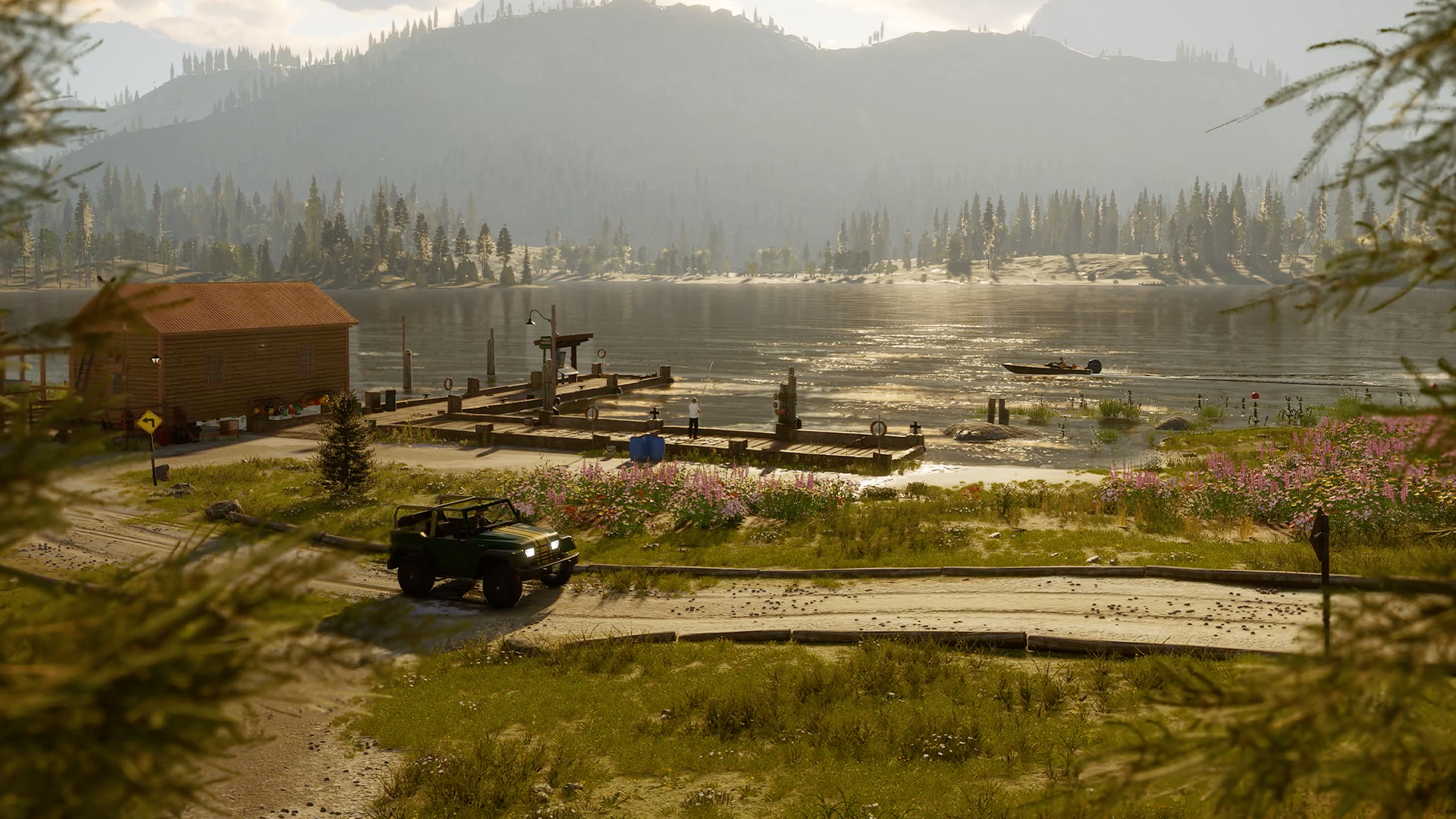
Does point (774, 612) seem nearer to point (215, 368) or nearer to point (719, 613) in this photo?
point (719, 613)

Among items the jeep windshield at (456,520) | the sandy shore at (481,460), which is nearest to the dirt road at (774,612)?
the jeep windshield at (456,520)

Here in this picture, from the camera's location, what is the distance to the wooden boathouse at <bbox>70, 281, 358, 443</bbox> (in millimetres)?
40156

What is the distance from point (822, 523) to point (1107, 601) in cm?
846

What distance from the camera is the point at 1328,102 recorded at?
553 cm

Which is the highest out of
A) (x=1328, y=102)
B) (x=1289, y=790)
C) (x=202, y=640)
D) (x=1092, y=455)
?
(x=1328, y=102)

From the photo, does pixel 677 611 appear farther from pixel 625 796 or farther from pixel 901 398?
pixel 901 398

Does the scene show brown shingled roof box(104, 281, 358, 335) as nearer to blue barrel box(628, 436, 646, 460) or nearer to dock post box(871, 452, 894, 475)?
blue barrel box(628, 436, 646, 460)

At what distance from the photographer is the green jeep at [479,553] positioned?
1952 cm

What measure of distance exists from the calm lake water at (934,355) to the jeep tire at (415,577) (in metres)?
26.0

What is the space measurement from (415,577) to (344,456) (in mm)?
10130

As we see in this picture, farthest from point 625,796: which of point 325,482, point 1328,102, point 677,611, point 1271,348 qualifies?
point 1271,348

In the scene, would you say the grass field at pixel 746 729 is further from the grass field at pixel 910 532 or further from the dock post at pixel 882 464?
the dock post at pixel 882 464

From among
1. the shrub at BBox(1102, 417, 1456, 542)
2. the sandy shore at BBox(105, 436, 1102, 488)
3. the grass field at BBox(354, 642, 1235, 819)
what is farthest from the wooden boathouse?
the shrub at BBox(1102, 417, 1456, 542)

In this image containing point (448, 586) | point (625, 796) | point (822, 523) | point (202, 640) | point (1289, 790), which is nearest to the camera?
point (202, 640)
